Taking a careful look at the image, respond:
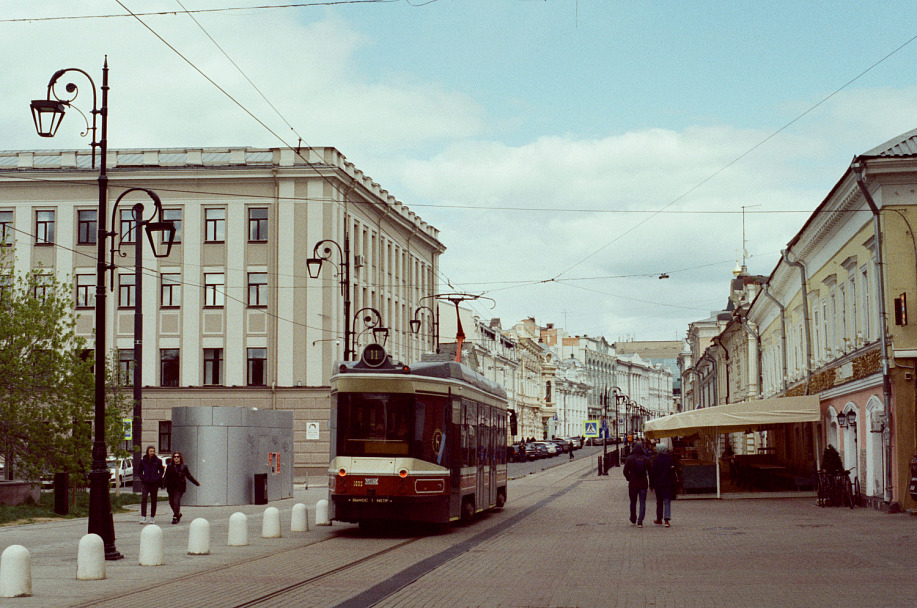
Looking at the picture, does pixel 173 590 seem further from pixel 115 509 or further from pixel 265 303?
pixel 265 303

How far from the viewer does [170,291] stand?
183 feet

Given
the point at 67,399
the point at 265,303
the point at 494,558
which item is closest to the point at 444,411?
the point at 494,558

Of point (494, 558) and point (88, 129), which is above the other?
point (88, 129)

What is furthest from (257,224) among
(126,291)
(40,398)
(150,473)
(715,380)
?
(715,380)

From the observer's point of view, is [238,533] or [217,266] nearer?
[238,533]

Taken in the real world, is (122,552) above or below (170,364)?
below

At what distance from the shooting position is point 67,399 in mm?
28750

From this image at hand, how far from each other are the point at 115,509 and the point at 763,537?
1712 centimetres

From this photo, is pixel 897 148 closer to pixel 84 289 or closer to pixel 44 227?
pixel 84 289

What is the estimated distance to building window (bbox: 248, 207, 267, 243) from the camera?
182 ft

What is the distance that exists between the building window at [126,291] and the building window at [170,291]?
148 centimetres

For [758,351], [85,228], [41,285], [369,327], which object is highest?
[85,228]

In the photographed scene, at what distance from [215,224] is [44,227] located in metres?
8.24

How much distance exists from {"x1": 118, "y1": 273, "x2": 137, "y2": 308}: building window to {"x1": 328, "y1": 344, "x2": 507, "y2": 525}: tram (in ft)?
122
